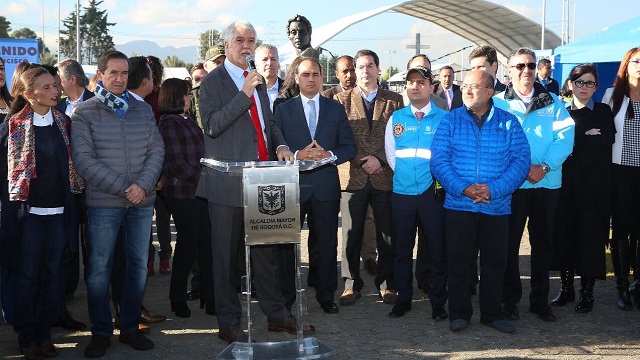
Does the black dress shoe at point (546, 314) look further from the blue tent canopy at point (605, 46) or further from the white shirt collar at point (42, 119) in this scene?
the blue tent canopy at point (605, 46)

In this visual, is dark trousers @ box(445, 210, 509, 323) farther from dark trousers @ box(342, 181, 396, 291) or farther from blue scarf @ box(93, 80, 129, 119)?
blue scarf @ box(93, 80, 129, 119)

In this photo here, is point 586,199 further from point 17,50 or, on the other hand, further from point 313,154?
point 17,50

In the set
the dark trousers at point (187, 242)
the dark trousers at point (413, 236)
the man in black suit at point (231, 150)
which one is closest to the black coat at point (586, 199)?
the dark trousers at point (413, 236)

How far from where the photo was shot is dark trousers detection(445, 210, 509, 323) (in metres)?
5.95

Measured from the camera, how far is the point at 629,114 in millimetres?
6578

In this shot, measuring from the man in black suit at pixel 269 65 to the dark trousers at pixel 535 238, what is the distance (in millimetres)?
2562

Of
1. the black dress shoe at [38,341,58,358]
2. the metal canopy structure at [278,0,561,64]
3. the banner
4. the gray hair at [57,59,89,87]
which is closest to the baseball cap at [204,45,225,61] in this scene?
the gray hair at [57,59,89,87]

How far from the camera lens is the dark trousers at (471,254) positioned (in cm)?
595

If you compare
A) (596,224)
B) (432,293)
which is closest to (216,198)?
(432,293)

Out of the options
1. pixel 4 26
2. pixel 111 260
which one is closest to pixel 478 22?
pixel 4 26

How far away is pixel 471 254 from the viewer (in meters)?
6.10

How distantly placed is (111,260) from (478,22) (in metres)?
54.0

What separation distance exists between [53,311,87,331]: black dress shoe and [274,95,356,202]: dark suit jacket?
80.8 inches

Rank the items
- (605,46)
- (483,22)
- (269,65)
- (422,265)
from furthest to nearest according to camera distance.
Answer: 1. (483,22)
2. (605,46)
3. (269,65)
4. (422,265)
